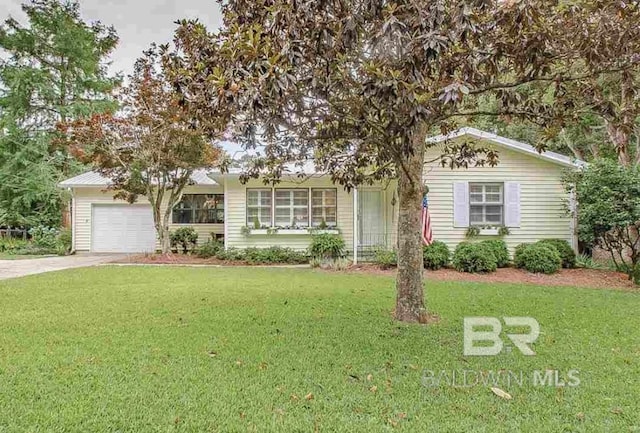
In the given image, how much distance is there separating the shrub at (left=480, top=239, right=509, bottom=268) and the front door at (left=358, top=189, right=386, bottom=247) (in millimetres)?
3523

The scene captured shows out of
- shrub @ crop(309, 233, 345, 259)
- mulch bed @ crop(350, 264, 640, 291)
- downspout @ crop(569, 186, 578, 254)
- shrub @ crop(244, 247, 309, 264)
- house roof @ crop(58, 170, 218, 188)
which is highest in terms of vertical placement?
house roof @ crop(58, 170, 218, 188)

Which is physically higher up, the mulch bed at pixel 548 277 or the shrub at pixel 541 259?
the shrub at pixel 541 259

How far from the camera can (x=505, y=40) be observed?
4.54m

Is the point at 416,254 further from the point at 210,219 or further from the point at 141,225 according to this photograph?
the point at 141,225

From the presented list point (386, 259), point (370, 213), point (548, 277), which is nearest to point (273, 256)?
point (370, 213)

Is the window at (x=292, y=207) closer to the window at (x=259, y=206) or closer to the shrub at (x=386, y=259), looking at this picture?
the window at (x=259, y=206)

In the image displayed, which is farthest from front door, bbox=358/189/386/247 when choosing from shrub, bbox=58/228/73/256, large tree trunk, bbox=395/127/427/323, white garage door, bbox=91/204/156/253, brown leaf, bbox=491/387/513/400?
shrub, bbox=58/228/73/256

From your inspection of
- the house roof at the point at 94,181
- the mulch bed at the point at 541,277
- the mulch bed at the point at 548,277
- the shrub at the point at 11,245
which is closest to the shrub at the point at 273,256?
the mulch bed at the point at 541,277

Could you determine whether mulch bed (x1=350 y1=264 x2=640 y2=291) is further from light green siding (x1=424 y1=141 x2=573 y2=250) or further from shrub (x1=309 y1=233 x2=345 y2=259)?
light green siding (x1=424 y1=141 x2=573 y2=250)

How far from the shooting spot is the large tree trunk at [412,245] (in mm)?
5539

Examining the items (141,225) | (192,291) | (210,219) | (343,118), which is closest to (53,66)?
(141,225)

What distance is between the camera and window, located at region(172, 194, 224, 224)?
16.5 meters

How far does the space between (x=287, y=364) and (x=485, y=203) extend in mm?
10378

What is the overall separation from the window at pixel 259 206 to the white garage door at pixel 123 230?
17.8 feet
